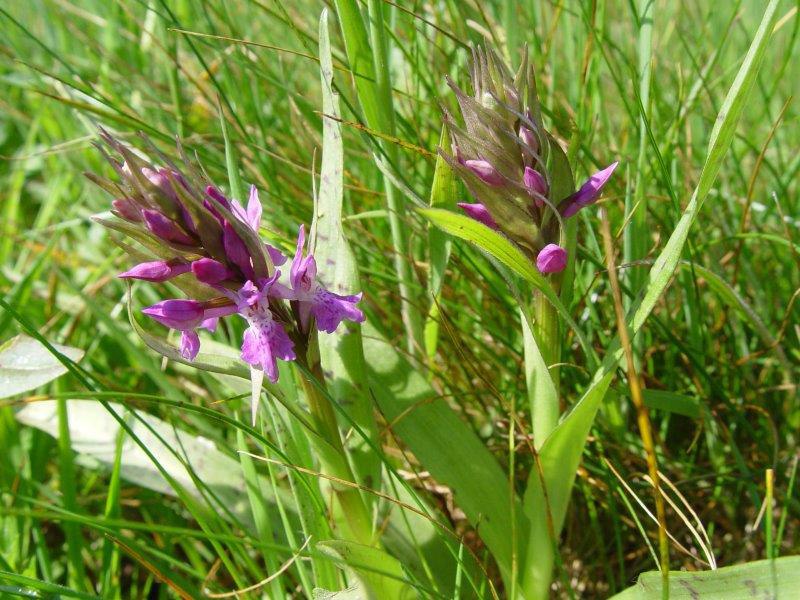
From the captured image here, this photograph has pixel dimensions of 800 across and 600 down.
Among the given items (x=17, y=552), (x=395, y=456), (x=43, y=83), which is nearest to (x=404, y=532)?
(x=395, y=456)

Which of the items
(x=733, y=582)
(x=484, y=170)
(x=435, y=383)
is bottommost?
(x=733, y=582)

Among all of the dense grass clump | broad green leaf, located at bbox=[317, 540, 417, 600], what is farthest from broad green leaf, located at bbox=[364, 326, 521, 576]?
broad green leaf, located at bbox=[317, 540, 417, 600]

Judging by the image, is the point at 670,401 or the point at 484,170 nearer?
the point at 484,170

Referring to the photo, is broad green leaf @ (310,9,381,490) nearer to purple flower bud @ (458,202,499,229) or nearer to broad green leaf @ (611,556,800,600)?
purple flower bud @ (458,202,499,229)

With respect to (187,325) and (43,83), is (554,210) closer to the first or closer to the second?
(187,325)

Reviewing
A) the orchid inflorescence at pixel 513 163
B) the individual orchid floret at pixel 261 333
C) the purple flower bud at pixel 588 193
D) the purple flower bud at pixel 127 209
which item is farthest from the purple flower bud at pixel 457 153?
the purple flower bud at pixel 127 209

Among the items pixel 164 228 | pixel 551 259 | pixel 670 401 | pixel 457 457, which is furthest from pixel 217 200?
pixel 670 401

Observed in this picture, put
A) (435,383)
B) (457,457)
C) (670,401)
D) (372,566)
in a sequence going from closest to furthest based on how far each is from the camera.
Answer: (372,566) → (457,457) → (670,401) → (435,383)

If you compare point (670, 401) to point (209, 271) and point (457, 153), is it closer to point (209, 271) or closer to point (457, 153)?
point (457, 153)
